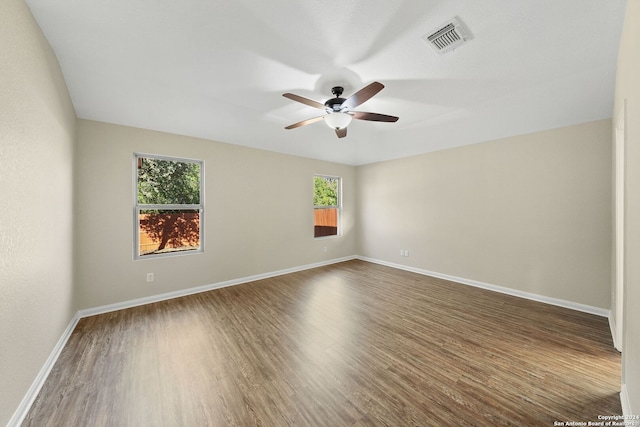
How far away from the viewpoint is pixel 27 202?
1565 mm

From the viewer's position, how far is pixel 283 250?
15.8 feet

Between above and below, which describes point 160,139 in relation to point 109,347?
above

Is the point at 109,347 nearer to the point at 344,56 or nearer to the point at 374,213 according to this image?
the point at 344,56

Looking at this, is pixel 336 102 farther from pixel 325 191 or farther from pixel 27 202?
pixel 325 191

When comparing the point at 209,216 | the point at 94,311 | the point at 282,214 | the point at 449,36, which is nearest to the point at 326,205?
the point at 282,214

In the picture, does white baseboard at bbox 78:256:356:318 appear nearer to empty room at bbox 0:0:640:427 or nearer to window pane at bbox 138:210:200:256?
empty room at bbox 0:0:640:427

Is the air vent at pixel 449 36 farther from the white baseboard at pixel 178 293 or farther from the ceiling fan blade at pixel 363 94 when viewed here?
the white baseboard at pixel 178 293

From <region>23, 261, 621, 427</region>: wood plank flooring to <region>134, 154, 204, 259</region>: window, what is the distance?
920 millimetres

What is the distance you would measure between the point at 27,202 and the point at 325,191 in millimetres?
4705

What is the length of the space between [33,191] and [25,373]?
1.24m

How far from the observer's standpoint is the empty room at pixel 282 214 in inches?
60.3

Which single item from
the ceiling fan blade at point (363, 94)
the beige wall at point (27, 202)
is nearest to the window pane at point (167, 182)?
the beige wall at point (27, 202)

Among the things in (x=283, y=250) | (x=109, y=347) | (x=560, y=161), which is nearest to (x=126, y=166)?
(x=109, y=347)

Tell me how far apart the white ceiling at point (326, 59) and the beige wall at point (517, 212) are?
0.44 meters
